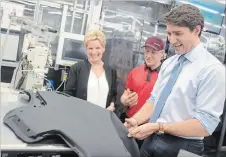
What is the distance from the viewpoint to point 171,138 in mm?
1415

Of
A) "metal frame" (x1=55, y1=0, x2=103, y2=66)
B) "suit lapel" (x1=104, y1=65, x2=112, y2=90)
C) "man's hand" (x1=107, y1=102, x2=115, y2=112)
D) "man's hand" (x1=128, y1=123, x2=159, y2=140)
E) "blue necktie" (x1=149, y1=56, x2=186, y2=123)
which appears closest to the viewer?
"man's hand" (x1=128, y1=123, x2=159, y2=140)

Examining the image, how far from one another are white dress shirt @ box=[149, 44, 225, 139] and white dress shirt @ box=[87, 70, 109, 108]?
0.71 m

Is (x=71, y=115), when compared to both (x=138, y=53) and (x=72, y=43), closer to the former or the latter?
(x=72, y=43)

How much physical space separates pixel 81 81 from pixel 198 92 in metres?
1.06

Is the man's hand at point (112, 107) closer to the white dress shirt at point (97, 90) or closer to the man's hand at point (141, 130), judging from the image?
the white dress shirt at point (97, 90)

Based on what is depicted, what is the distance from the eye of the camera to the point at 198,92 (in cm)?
131

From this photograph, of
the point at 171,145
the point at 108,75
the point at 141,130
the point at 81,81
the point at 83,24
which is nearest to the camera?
the point at 141,130

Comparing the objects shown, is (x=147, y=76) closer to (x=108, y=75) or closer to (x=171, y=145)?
(x=108, y=75)

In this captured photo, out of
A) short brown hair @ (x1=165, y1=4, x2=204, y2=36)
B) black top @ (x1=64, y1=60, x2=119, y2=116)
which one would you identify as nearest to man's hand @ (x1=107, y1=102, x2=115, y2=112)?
black top @ (x1=64, y1=60, x2=119, y2=116)

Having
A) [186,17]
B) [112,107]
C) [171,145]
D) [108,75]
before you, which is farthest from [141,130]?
[108,75]

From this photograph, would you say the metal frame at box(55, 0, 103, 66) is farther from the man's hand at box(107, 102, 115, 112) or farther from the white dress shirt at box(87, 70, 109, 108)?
the man's hand at box(107, 102, 115, 112)

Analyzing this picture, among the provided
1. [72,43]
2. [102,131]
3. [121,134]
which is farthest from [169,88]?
[72,43]

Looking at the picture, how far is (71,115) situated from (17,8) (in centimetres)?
221

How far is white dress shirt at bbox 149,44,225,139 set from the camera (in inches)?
49.6
